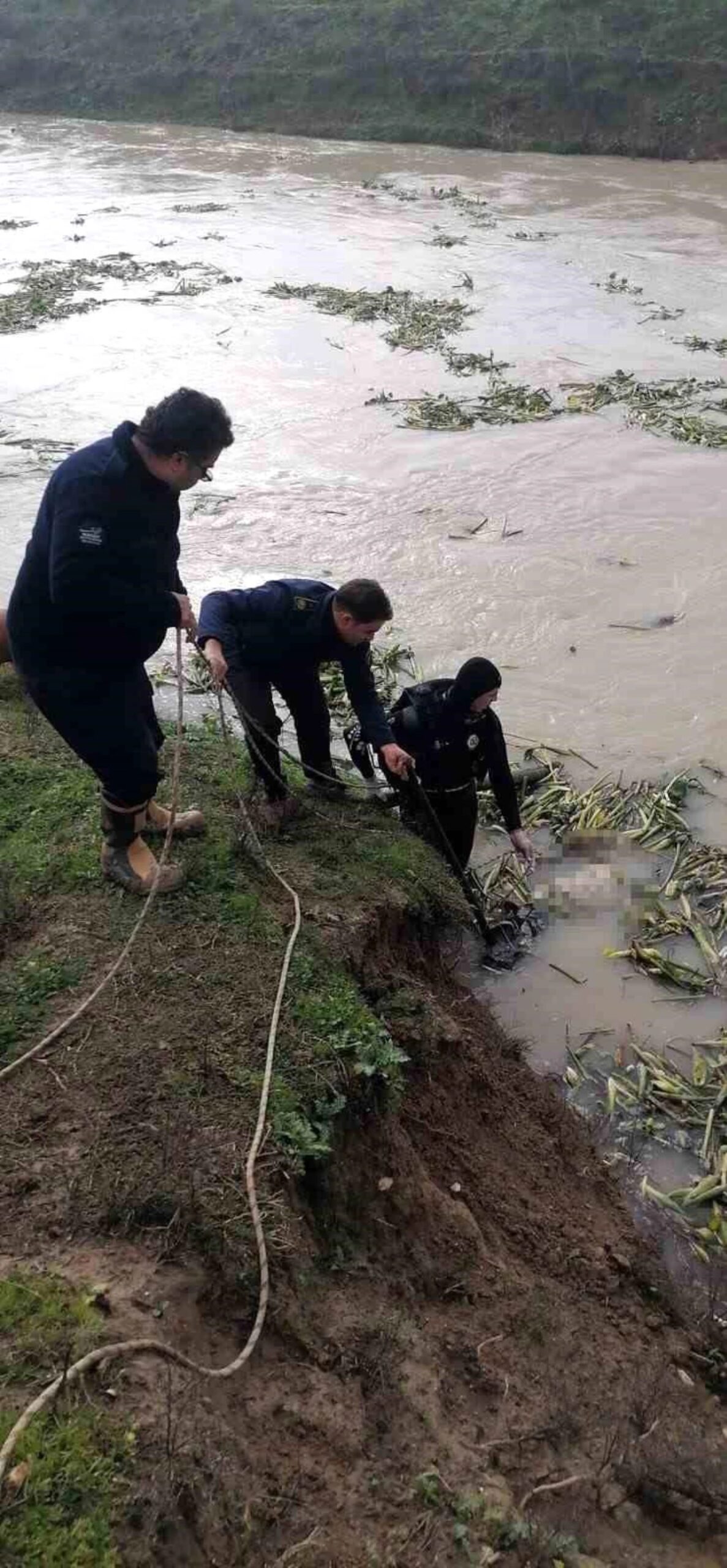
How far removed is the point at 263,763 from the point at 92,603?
1.52 m

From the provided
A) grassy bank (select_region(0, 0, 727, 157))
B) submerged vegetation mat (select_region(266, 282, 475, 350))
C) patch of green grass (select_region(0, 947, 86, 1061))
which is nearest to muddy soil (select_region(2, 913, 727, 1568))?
patch of green grass (select_region(0, 947, 86, 1061))

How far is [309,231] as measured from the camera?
781 inches

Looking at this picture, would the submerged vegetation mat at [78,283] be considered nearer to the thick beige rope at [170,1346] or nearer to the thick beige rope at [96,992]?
the thick beige rope at [96,992]

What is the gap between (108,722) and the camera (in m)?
3.87

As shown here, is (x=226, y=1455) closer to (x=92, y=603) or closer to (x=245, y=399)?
(x=92, y=603)

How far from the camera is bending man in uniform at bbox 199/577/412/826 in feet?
14.8

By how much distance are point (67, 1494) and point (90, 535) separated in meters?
2.54

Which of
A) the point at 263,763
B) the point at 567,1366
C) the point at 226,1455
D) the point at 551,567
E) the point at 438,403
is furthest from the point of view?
the point at 438,403

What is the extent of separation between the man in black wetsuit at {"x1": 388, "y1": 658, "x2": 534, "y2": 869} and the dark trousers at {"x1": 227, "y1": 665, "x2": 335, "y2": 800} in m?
0.40

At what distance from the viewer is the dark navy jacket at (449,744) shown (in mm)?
4930

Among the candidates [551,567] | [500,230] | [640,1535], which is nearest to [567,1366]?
[640,1535]

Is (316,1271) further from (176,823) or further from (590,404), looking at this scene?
(590,404)

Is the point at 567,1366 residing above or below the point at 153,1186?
below

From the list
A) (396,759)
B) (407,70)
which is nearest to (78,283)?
(396,759)
